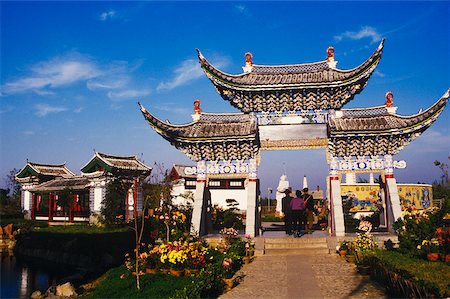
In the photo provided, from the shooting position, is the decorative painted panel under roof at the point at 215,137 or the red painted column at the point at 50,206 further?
the red painted column at the point at 50,206

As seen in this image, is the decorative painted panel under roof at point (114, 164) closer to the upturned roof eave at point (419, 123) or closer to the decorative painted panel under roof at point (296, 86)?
the decorative painted panel under roof at point (296, 86)

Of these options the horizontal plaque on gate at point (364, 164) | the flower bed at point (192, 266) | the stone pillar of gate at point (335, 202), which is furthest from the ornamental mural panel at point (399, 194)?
the flower bed at point (192, 266)

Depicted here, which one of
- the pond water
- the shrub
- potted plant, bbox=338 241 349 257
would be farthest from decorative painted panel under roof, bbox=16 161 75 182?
the shrub

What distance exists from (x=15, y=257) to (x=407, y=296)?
20.3 metres

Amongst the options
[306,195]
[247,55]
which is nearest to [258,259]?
[306,195]

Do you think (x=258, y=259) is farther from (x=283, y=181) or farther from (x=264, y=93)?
(x=283, y=181)

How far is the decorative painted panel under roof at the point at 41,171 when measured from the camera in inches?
1368

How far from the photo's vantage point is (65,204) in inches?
1149

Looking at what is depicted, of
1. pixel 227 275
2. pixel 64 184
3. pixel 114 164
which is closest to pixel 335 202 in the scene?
pixel 227 275

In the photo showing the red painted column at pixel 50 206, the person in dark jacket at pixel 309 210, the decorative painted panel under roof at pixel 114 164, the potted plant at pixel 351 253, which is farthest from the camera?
the red painted column at pixel 50 206

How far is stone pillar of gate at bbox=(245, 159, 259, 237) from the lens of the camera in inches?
588

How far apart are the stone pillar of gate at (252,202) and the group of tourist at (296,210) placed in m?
1.07

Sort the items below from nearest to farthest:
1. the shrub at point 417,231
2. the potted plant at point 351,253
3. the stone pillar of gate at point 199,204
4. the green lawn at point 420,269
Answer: the green lawn at point 420,269
the shrub at point 417,231
the potted plant at point 351,253
the stone pillar of gate at point 199,204

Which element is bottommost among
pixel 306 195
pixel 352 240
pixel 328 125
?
pixel 352 240
